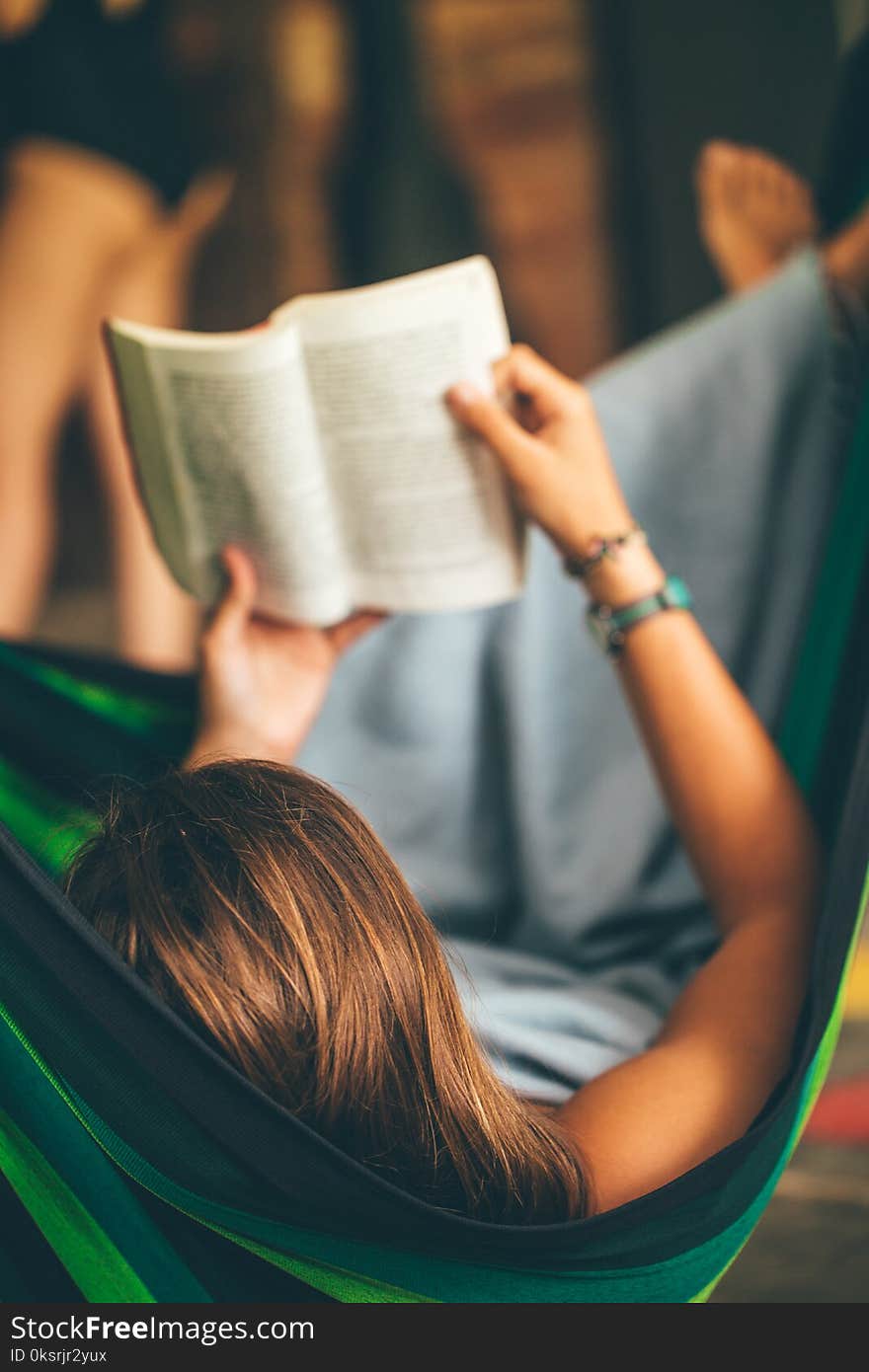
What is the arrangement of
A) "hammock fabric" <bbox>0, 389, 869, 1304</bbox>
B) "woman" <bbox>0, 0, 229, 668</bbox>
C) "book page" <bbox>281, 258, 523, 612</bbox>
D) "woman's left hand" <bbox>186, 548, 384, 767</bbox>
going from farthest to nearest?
"woman" <bbox>0, 0, 229, 668</bbox>
"woman's left hand" <bbox>186, 548, 384, 767</bbox>
"book page" <bbox>281, 258, 523, 612</bbox>
"hammock fabric" <bbox>0, 389, 869, 1304</bbox>

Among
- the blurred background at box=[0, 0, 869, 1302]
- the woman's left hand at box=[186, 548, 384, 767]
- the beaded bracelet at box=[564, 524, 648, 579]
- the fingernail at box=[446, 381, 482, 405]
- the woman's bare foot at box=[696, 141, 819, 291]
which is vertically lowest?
the woman's left hand at box=[186, 548, 384, 767]

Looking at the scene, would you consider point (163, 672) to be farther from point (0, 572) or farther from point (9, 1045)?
point (0, 572)

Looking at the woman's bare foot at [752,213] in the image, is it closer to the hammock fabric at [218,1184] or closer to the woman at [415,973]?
the woman at [415,973]

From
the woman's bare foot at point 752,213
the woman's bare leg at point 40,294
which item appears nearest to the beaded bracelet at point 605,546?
the woman's bare foot at point 752,213

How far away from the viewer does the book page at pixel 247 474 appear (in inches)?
26.1

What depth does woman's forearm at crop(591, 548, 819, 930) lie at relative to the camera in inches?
25.2

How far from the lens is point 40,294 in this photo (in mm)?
1455

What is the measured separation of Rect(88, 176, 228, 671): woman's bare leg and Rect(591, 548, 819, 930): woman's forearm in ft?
2.93

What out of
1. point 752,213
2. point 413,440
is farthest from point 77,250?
point 413,440

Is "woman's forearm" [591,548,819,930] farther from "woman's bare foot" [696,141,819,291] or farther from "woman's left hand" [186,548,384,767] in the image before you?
"woman's bare foot" [696,141,819,291]

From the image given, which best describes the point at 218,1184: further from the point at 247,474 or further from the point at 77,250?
the point at 77,250

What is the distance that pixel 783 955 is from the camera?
600 millimetres

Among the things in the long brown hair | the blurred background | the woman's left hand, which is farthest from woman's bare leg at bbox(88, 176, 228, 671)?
the long brown hair

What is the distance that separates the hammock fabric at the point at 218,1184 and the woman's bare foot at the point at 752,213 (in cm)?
64
